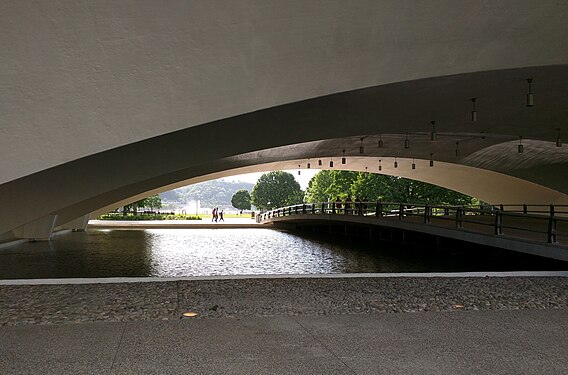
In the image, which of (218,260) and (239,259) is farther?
(239,259)

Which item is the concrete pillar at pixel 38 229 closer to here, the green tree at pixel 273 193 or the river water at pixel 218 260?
the river water at pixel 218 260

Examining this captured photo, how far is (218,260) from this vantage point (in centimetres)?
1585

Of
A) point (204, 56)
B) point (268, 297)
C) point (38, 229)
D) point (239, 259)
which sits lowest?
point (239, 259)

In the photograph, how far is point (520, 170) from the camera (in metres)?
27.6

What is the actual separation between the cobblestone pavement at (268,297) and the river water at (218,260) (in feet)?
17.1

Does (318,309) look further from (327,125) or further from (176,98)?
(327,125)

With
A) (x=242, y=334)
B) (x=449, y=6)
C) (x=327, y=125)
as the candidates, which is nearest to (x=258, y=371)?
(x=242, y=334)

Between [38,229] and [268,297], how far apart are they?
18705mm

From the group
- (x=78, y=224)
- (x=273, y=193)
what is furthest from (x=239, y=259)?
(x=273, y=193)

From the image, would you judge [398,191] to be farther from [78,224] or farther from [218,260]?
Answer: [218,260]

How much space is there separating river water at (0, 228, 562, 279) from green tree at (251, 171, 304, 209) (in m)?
71.0

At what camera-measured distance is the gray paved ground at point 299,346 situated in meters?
3.94

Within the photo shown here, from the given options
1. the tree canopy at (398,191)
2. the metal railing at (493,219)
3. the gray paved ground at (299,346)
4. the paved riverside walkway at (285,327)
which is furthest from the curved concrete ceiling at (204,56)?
the tree canopy at (398,191)

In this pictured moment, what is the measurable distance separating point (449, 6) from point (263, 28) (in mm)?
2492
